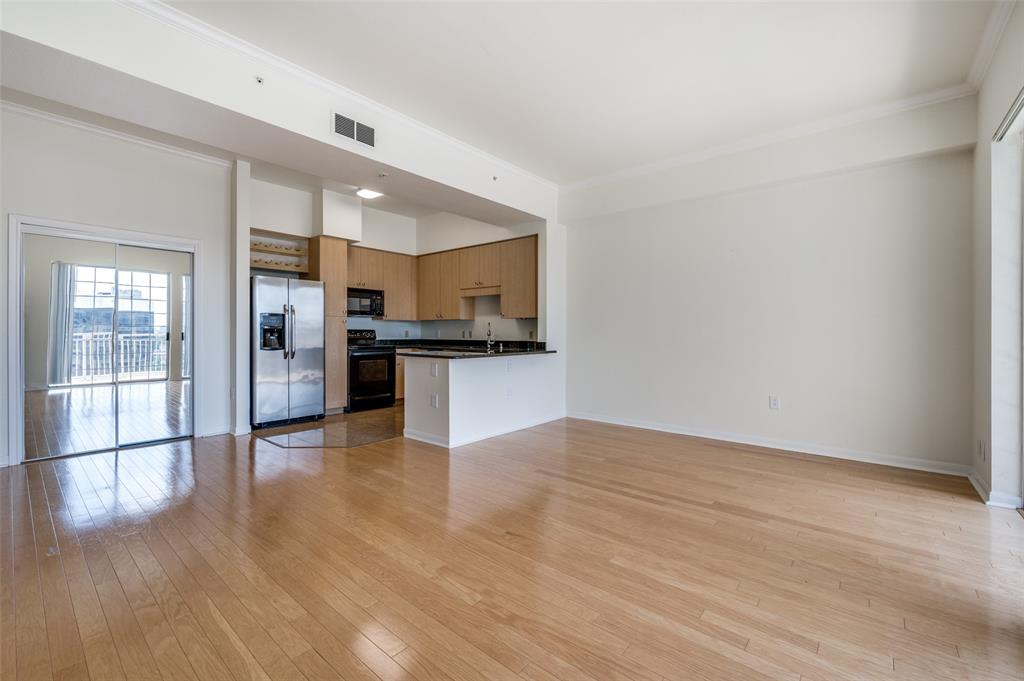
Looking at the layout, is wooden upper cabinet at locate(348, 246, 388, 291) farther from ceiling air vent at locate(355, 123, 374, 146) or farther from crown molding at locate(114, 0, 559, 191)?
ceiling air vent at locate(355, 123, 374, 146)

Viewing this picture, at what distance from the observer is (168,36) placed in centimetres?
272

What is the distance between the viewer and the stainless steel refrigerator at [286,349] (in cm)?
549

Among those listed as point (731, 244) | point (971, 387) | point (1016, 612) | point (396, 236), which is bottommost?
point (1016, 612)

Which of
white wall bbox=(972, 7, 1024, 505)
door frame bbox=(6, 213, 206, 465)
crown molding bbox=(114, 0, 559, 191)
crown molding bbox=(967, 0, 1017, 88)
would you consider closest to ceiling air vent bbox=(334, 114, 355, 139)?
crown molding bbox=(114, 0, 559, 191)

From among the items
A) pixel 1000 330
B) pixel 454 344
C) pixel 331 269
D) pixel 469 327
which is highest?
pixel 331 269

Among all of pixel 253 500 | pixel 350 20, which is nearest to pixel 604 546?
pixel 253 500

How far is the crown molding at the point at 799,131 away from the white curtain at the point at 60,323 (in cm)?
560

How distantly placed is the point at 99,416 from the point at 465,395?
3.63 meters

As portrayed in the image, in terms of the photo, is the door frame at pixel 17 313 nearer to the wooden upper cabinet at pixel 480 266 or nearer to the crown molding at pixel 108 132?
the crown molding at pixel 108 132

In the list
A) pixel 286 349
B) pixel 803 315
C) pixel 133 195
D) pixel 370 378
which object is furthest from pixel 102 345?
pixel 803 315

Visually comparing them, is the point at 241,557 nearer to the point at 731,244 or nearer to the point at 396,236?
the point at 731,244

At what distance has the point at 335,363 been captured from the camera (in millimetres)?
6398

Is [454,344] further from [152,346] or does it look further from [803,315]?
[803,315]

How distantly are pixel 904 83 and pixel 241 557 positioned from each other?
554 cm
